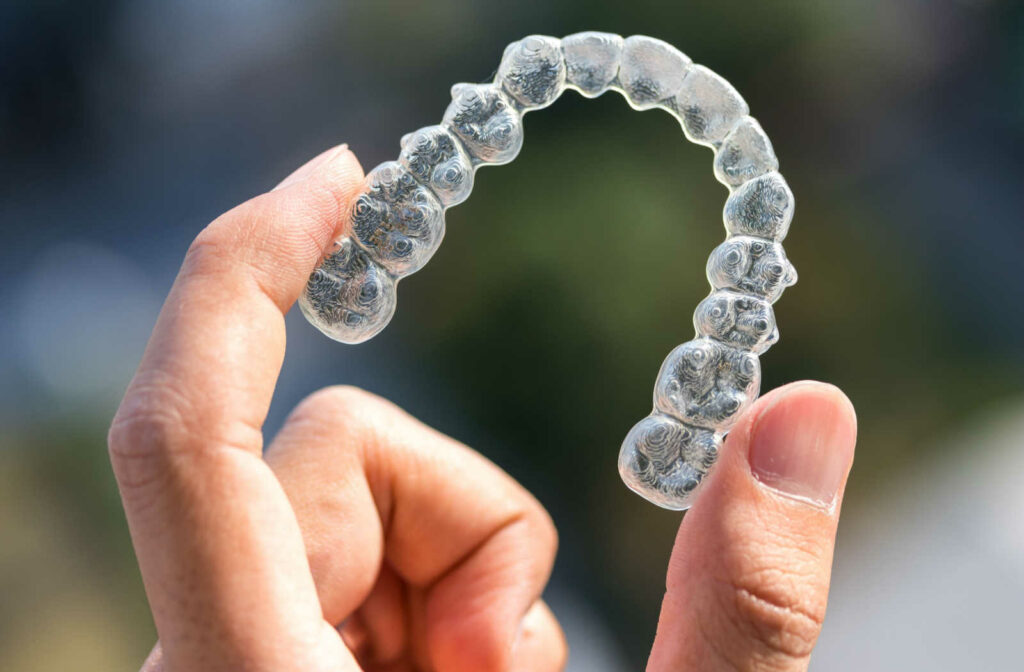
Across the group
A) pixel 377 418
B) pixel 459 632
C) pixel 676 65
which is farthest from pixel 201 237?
pixel 459 632

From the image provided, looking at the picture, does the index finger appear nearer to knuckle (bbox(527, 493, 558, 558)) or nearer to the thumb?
the thumb

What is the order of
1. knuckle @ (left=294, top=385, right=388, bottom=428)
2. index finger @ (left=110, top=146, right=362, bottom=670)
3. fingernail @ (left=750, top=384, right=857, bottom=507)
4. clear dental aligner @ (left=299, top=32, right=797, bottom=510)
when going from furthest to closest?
knuckle @ (left=294, top=385, right=388, bottom=428)
clear dental aligner @ (left=299, top=32, right=797, bottom=510)
fingernail @ (left=750, top=384, right=857, bottom=507)
index finger @ (left=110, top=146, right=362, bottom=670)

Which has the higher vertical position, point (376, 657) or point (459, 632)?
point (459, 632)

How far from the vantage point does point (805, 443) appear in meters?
0.88

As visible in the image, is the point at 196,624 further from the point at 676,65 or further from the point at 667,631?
the point at 676,65

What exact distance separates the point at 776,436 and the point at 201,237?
0.70 metres

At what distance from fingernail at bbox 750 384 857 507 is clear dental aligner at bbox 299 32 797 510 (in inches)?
4.7

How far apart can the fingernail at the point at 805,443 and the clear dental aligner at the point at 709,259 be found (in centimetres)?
12

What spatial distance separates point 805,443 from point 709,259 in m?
0.30

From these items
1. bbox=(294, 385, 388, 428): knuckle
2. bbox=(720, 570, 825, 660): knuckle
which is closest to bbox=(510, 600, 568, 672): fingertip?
bbox=(294, 385, 388, 428): knuckle

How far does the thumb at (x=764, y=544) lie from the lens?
819mm

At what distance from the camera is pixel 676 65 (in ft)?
3.64

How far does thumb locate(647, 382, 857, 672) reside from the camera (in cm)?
82

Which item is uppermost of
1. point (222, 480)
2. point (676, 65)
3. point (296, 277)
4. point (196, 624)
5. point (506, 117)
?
point (676, 65)
